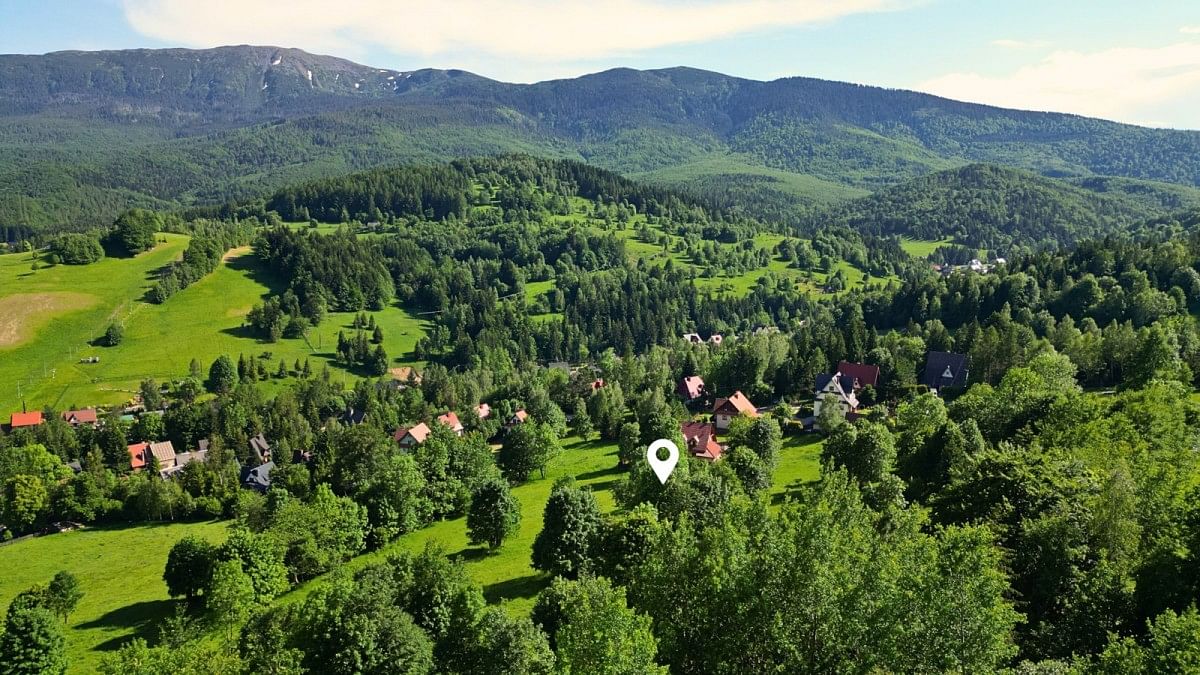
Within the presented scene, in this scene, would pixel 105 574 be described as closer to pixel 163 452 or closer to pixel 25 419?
pixel 163 452

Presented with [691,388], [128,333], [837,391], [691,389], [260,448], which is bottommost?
[260,448]

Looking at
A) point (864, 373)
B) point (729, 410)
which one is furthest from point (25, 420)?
point (864, 373)

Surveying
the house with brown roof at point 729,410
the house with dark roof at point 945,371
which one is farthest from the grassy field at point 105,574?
the house with dark roof at point 945,371

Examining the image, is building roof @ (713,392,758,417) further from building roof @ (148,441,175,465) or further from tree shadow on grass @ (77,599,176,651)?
building roof @ (148,441,175,465)

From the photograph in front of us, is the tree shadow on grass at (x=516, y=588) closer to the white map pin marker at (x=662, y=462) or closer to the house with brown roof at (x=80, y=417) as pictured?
the white map pin marker at (x=662, y=462)

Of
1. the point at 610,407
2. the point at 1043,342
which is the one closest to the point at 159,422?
the point at 610,407

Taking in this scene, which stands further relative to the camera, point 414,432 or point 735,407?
point 414,432

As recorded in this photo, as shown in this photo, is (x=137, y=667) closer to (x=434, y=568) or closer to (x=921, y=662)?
(x=434, y=568)

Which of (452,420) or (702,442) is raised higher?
(702,442)

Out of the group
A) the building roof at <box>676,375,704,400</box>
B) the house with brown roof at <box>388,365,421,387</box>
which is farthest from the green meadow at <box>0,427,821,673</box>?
the house with brown roof at <box>388,365,421,387</box>

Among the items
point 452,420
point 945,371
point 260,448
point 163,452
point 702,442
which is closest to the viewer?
point 702,442
